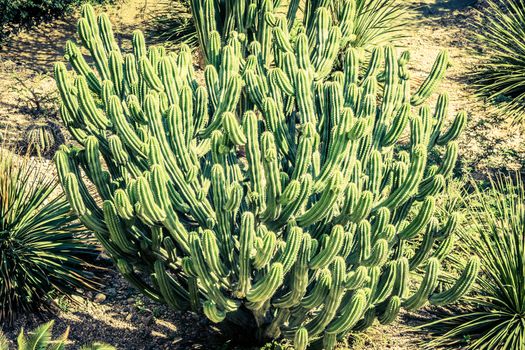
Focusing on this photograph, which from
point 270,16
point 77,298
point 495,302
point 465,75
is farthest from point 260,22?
point 465,75

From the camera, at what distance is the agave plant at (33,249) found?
20.7 ft

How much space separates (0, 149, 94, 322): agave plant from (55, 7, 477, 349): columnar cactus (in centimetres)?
124

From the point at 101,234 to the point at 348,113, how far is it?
5.98 ft

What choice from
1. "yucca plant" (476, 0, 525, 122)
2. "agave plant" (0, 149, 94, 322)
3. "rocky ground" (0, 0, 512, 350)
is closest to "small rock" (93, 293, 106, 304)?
"rocky ground" (0, 0, 512, 350)

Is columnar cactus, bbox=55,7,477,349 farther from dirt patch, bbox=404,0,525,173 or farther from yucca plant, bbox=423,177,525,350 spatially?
dirt patch, bbox=404,0,525,173

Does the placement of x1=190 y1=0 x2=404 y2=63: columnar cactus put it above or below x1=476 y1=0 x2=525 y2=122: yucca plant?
above

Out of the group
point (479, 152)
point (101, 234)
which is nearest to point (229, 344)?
point (101, 234)

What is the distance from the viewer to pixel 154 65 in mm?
5484

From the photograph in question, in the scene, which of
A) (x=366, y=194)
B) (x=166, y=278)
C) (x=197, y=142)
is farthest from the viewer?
(x=197, y=142)

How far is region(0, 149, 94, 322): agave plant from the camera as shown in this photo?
6305mm

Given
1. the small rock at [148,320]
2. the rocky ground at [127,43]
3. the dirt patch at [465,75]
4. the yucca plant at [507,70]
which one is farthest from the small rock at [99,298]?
the yucca plant at [507,70]

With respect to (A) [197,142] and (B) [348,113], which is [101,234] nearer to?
(A) [197,142]

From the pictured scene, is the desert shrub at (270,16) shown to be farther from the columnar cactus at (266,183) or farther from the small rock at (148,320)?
the small rock at (148,320)

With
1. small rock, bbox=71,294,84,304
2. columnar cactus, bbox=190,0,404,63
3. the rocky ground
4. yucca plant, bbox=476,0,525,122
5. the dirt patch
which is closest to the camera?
columnar cactus, bbox=190,0,404,63
